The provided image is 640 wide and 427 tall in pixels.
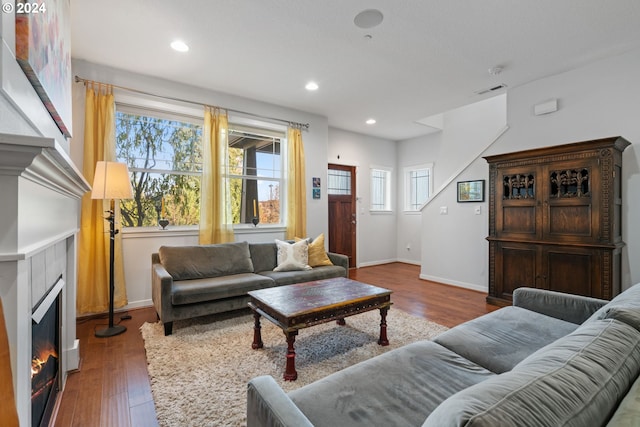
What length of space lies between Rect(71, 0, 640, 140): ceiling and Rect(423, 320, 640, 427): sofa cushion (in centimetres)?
255

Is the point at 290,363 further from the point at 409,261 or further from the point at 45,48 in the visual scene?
the point at 409,261

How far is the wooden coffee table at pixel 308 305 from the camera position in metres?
2.04

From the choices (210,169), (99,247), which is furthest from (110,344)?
(210,169)

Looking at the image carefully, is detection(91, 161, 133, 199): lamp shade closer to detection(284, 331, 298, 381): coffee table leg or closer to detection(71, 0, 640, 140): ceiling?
detection(71, 0, 640, 140): ceiling

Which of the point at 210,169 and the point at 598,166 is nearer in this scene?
the point at 598,166

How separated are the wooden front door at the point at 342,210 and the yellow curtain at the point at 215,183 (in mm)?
2334

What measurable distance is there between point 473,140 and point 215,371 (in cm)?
491

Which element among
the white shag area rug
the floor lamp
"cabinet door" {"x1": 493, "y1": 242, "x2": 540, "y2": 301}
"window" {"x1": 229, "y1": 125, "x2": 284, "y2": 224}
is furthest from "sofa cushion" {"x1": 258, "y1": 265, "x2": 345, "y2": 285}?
"cabinet door" {"x1": 493, "y1": 242, "x2": 540, "y2": 301}

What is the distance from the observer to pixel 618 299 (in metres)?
1.38

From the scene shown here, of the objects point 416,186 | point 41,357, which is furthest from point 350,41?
point 416,186

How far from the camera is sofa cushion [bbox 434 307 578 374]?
4.92 ft

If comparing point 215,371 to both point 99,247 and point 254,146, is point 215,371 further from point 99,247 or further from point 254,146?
point 254,146

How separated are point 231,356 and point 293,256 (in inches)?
63.1

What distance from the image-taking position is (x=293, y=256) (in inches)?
148
